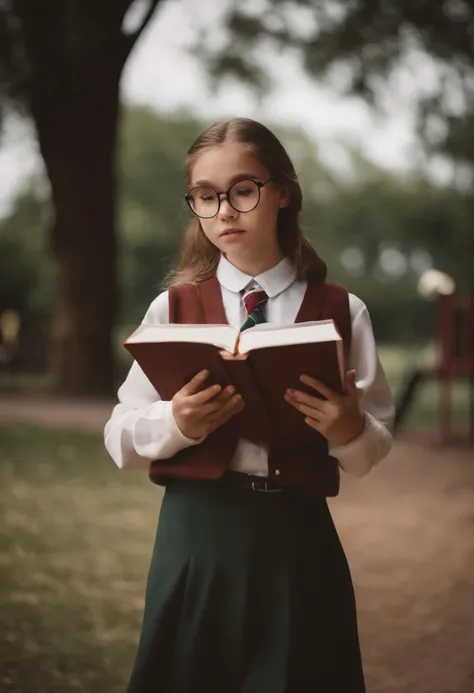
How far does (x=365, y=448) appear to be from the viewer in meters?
1.71

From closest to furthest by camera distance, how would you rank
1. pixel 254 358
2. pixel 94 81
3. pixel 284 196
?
pixel 254 358
pixel 284 196
pixel 94 81

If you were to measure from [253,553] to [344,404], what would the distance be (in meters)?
0.38

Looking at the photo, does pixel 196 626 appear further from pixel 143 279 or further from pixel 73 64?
pixel 143 279

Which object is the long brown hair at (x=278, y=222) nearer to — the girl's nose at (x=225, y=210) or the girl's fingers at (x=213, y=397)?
the girl's nose at (x=225, y=210)

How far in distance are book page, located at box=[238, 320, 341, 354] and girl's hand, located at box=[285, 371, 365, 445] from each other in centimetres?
8

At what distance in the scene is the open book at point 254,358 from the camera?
1503 mm

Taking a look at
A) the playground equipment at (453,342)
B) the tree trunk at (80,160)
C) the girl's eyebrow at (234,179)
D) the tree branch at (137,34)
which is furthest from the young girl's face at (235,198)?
the tree branch at (137,34)

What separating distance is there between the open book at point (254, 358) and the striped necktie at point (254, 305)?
0.33ft

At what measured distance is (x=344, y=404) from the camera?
5.24ft

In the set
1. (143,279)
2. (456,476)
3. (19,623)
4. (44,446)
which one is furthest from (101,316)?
(143,279)

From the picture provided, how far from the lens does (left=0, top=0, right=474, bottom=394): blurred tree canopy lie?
10.8m

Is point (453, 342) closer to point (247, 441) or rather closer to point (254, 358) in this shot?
point (247, 441)

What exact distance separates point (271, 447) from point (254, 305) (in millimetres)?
286

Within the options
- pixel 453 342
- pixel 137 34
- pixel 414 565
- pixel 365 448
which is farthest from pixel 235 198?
pixel 137 34
